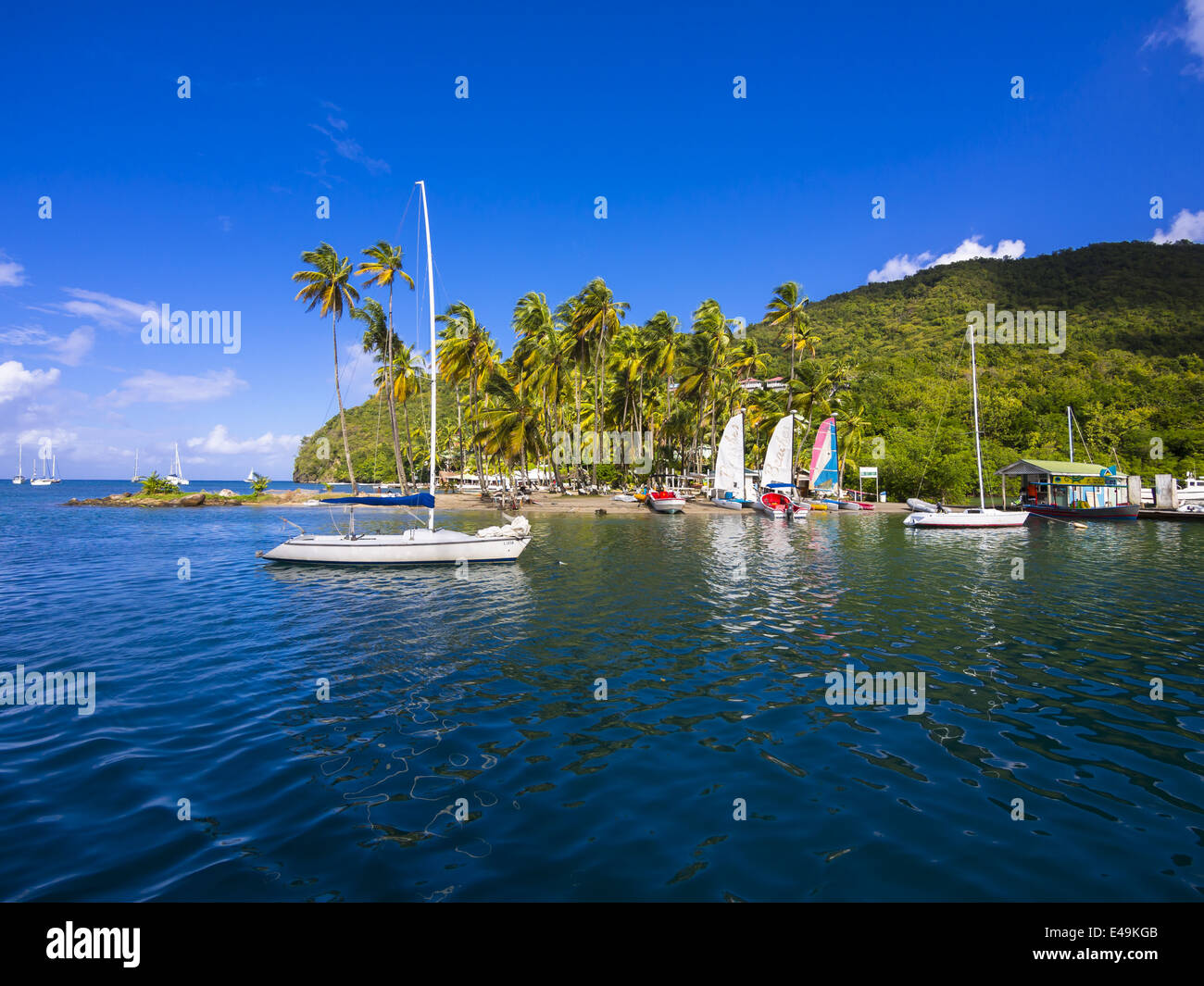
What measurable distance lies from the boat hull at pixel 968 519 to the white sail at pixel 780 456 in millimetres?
16135

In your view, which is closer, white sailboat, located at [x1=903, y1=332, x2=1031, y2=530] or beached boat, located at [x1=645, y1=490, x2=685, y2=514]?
white sailboat, located at [x1=903, y1=332, x2=1031, y2=530]

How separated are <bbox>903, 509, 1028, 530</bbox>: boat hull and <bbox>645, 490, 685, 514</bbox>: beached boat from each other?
18.8 metres

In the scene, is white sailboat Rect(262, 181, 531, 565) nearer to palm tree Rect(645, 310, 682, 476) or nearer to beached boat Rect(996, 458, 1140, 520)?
beached boat Rect(996, 458, 1140, 520)

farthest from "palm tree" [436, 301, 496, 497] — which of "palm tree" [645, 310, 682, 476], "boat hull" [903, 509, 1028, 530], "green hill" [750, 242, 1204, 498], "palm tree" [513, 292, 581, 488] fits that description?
"boat hull" [903, 509, 1028, 530]

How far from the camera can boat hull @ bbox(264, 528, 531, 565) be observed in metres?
22.9

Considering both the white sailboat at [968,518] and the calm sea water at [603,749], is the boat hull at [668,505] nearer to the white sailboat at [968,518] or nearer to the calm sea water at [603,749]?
the white sailboat at [968,518]

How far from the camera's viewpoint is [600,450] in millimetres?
81938

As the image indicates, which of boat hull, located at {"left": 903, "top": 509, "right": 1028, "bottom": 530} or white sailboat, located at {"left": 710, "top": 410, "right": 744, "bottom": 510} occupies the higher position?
white sailboat, located at {"left": 710, "top": 410, "right": 744, "bottom": 510}

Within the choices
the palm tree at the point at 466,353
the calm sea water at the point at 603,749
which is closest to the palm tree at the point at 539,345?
the palm tree at the point at 466,353

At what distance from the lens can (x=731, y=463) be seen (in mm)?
58719

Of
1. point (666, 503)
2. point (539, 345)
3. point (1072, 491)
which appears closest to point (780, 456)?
point (666, 503)
